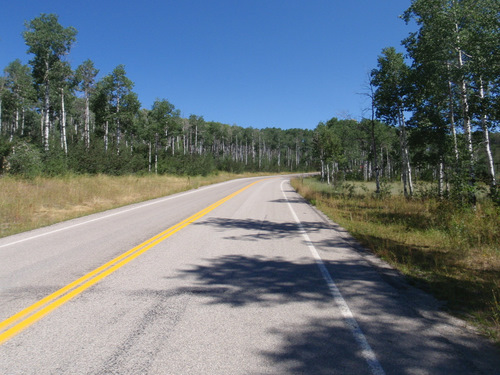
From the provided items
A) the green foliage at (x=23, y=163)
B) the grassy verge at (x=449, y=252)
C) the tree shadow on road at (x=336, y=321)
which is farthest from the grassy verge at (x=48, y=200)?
the grassy verge at (x=449, y=252)

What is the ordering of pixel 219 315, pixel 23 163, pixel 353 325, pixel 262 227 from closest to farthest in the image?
1. pixel 353 325
2. pixel 219 315
3. pixel 262 227
4. pixel 23 163

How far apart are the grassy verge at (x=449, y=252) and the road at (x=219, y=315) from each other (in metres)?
0.36

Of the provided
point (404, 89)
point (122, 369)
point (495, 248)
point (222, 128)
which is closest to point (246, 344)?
point (122, 369)

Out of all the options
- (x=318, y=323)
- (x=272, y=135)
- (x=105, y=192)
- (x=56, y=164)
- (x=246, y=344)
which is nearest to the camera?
(x=246, y=344)

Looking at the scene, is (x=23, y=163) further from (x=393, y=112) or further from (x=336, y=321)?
(x=393, y=112)

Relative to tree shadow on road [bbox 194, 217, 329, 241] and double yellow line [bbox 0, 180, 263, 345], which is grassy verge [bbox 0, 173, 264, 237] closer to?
double yellow line [bbox 0, 180, 263, 345]

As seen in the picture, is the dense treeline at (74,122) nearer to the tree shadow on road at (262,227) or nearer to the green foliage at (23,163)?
the green foliage at (23,163)

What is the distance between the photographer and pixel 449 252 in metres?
6.23

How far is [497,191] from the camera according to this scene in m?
7.64

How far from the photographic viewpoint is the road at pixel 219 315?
2609 millimetres


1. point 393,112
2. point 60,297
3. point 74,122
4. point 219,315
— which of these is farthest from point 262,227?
point 74,122

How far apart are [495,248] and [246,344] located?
5.93 metres

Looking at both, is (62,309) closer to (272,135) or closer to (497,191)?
(497,191)

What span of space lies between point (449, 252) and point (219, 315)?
17.3 feet
